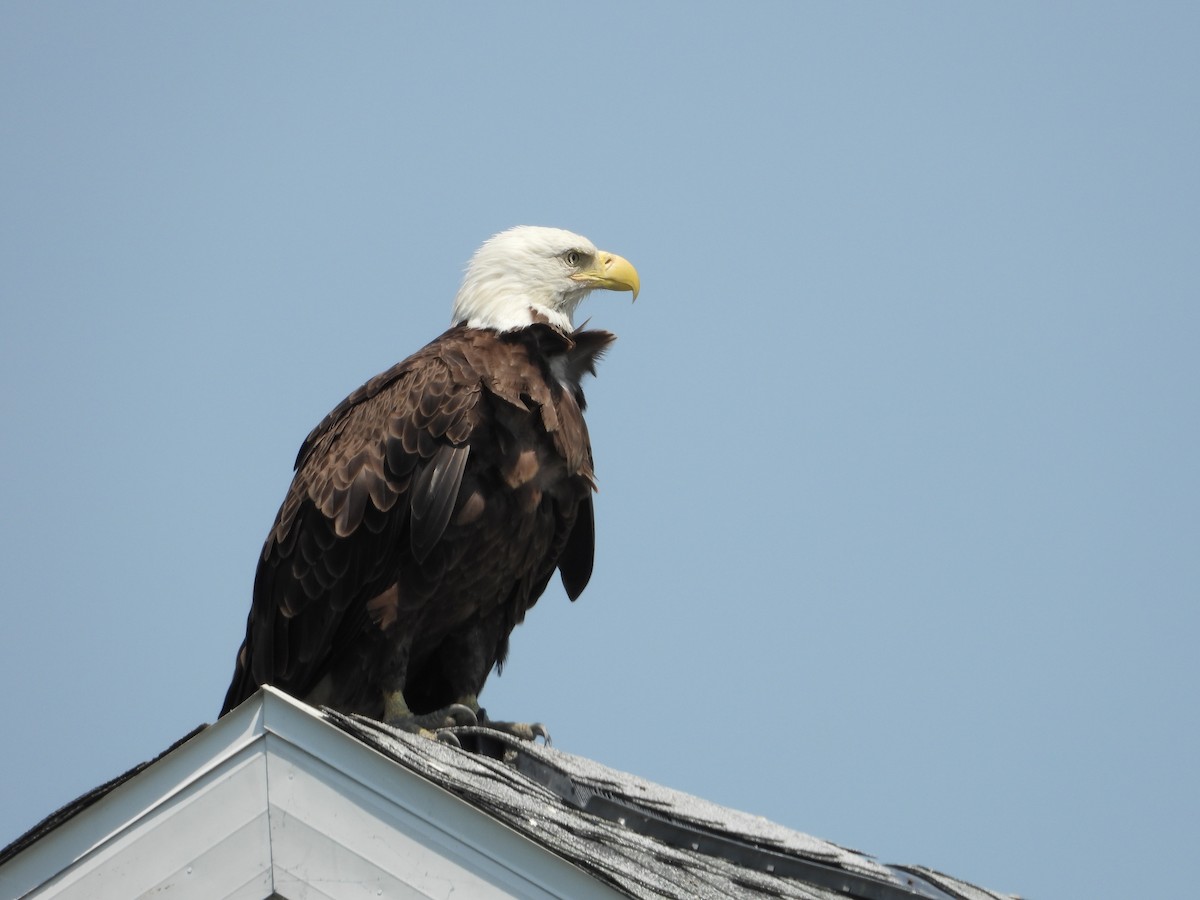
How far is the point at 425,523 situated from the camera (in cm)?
577

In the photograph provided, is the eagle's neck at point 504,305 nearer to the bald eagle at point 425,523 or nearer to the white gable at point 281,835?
the bald eagle at point 425,523

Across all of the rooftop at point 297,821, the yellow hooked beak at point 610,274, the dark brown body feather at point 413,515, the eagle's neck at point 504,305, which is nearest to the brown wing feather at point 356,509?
the dark brown body feather at point 413,515

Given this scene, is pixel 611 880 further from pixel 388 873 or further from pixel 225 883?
pixel 225 883

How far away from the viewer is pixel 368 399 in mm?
6129

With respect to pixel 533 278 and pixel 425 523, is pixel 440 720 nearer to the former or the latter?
pixel 425 523

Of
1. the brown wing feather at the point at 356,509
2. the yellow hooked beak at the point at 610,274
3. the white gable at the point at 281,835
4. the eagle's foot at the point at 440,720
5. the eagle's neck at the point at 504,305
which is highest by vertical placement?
the yellow hooked beak at the point at 610,274

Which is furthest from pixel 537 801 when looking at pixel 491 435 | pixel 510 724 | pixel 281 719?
pixel 491 435

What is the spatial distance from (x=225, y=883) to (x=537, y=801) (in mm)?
904

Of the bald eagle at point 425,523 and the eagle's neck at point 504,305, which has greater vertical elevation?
the eagle's neck at point 504,305

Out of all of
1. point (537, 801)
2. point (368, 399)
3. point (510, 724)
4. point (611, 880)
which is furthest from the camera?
point (368, 399)

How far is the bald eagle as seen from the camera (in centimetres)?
583

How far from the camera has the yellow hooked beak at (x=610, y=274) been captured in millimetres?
7023

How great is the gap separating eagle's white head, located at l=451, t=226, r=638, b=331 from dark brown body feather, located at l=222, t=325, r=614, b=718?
37 cm

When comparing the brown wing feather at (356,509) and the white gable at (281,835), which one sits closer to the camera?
the white gable at (281,835)
